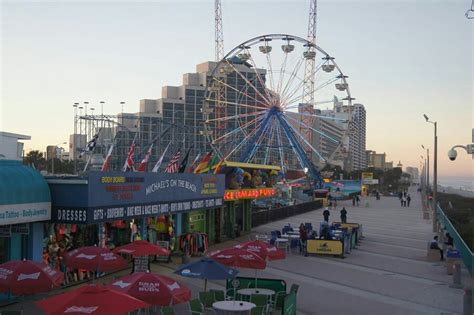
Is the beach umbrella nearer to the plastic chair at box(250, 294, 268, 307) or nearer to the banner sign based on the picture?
the plastic chair at box(250, 294, 268, 307)

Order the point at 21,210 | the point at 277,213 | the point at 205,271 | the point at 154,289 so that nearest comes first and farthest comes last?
1. the point at 154,289
2. the point at 205,271
3. the point at 21,210
4. the point at 277,213

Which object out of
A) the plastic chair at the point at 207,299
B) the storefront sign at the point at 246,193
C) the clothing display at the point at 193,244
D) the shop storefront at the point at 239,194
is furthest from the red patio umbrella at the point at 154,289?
the storefront sign at the point at 246,193

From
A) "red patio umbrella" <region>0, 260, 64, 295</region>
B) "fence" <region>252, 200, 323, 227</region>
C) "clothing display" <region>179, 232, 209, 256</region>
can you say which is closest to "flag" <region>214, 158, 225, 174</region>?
"clothing display" <region>179, 232, 209, 256</region>

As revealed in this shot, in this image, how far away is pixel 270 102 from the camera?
1769 inches

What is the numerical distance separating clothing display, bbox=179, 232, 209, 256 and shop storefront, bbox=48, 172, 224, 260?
612 millimetres

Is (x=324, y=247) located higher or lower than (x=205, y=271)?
lower

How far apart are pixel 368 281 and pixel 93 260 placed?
412 inches

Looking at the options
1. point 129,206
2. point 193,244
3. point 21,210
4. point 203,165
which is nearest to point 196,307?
point 21,210

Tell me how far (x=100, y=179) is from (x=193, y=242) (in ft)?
26.1

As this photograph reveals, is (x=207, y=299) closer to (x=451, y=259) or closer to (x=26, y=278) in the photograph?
(x=26, y=278)

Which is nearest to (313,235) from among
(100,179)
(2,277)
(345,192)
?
(100,179)

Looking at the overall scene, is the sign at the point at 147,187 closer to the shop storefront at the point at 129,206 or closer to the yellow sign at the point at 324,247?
the shop storefront at the point at 129,206

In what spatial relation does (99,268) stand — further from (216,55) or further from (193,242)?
(216,55)

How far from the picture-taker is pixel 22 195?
15.2 meters
